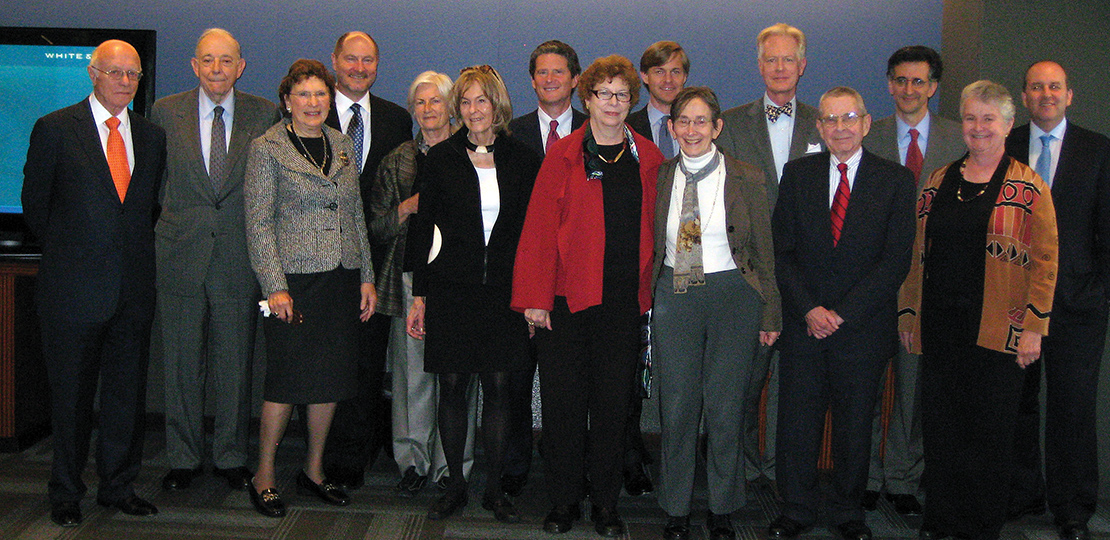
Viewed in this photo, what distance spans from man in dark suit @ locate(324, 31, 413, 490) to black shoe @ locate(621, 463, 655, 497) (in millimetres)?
1121

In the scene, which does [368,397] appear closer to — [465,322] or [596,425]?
[465,322]

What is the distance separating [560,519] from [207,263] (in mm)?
1742

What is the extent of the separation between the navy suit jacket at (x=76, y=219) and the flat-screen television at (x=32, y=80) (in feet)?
5.08

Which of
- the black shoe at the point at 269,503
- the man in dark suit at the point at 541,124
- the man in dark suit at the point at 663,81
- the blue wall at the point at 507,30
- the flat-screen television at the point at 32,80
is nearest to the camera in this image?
the black shoe at the point at 269,503

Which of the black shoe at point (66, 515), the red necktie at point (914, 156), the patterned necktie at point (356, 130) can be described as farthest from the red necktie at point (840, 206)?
the black shoe at point (66, 515)

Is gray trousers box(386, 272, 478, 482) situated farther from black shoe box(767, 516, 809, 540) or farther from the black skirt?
black shoe box(767, 516, 809, 540)

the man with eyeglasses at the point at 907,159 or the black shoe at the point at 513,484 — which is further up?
the man with eyeglasses at the point at 907,159

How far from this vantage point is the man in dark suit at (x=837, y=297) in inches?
118

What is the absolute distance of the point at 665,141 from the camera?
3770mm

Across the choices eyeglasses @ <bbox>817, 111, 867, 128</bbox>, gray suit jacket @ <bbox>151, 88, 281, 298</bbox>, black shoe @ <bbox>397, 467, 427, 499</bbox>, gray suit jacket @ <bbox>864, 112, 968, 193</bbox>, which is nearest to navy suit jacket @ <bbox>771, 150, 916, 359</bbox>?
eyeglasses @ <bbox>817, 111, 867, 128</bbox>

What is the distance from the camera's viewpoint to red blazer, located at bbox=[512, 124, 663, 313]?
9.68 ft

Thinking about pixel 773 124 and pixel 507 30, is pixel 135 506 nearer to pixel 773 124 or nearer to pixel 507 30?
pixel 773 124

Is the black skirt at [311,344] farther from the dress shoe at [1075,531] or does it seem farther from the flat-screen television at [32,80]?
the dress shoe at [1075,531]

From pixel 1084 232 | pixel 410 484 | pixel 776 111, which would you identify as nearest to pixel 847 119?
pixel 776 111
